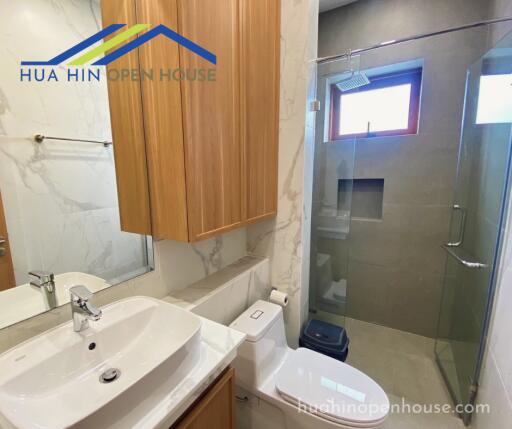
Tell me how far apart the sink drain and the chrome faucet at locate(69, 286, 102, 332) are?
0.16 metres

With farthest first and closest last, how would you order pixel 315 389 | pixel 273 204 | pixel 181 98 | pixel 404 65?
pixel 404 65
pixel 273 204
pixel 315 389
pixel 181 98

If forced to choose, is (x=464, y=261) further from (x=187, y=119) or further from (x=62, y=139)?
(x=62, y=139)

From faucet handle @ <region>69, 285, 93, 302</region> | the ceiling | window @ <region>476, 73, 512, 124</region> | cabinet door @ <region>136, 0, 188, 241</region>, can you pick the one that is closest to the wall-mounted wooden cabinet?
cabinet door @ <region>136, 0, 188, 241</region>

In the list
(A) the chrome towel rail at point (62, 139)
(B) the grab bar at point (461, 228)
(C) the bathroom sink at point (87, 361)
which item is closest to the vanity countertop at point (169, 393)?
(C) the bathroom sink at point (87, 361)

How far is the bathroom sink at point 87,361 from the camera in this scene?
0.62m

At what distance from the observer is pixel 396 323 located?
232cm

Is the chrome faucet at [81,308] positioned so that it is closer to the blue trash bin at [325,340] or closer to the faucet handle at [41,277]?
the faucet handle at [41,277]

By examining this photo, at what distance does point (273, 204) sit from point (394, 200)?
1211mm

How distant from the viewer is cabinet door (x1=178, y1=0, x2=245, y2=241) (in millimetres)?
926

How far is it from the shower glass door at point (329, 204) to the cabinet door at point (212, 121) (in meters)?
0.72

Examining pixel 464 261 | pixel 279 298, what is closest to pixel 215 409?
pixel 279 298

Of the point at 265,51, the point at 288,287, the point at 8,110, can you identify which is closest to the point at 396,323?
the point at 288,287

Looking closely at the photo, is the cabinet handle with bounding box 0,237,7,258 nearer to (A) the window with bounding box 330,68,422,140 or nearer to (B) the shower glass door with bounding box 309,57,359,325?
(B) the shower glass door with bounding box 309,57,359,325

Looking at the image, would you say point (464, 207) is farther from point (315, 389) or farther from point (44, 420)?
point (44, 420)
